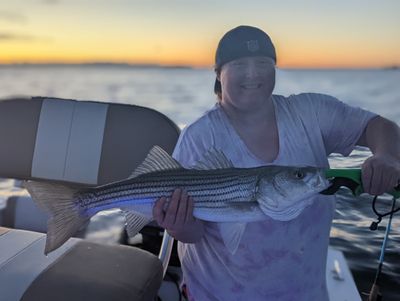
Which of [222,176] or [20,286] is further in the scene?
[20,286]

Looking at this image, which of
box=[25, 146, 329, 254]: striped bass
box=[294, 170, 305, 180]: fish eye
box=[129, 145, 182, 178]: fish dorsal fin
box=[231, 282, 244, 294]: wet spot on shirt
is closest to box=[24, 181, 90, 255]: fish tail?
box=[25, 146, 329, 254]: striped bass

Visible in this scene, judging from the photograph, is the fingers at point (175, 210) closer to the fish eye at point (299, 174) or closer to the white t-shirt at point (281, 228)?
the white t-shirt at point (281, 228)

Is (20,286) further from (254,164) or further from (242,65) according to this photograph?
(242,65)

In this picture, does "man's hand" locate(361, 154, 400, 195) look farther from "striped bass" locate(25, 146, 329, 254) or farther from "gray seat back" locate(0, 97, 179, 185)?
"gray seat back" locate(0, 97, 179, 185)

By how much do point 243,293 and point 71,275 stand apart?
35.7 inches

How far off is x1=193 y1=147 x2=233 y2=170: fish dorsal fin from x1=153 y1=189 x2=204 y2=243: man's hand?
162 mm

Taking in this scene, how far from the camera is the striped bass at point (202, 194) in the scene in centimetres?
189

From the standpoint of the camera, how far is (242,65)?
2.12m

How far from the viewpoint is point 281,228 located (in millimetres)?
2125

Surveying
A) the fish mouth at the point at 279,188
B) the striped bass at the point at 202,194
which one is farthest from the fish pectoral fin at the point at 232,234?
the fish mouth at the point at 279,188

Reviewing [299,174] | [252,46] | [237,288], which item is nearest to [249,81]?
[252,46]

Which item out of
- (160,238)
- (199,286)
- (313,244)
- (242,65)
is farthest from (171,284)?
(242,65)

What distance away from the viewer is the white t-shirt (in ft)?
7.01

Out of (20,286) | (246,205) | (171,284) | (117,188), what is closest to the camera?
(246,205)
